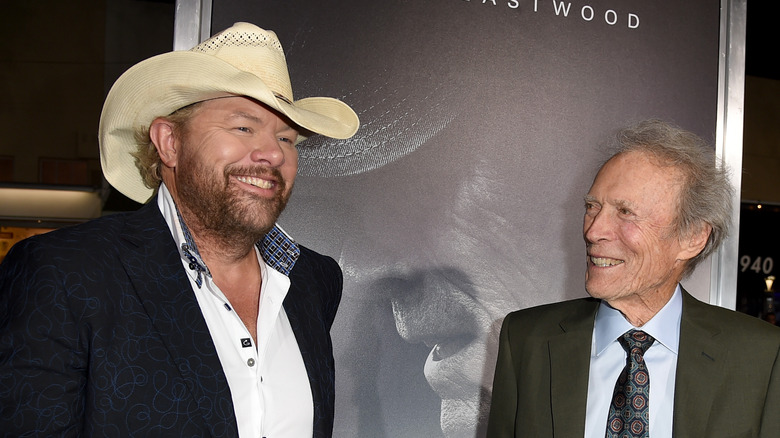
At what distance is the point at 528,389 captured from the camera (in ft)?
6.48

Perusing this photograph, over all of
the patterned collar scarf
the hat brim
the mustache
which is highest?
the hat brim

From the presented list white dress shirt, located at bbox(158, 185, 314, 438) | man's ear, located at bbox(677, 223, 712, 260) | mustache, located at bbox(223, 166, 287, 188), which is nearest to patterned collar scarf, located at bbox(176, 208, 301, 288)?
white dress shirt, located at bbox(158, 185, 314, 438)

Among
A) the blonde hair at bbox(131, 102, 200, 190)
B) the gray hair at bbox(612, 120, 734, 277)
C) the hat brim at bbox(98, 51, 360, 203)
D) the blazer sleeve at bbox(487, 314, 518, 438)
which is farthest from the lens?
the blazer sleeve at bbox(487, 314, 518, 438)

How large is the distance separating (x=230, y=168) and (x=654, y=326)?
113cm

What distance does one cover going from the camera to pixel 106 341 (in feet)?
4.91

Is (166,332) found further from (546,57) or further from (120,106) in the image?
(546,57)

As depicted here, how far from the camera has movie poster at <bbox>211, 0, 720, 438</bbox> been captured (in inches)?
94.3

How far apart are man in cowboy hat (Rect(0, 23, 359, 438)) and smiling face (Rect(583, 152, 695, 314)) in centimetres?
74

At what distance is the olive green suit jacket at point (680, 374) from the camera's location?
1741 mm

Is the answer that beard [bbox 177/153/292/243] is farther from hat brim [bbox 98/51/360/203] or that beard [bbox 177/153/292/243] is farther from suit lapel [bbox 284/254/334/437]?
suit lapel [bbox 284/254/334/437]

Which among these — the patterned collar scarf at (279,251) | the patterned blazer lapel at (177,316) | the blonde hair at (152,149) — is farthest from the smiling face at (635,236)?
the blonde hair at (152,149)

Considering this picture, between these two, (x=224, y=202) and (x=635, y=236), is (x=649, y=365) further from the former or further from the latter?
(x=224, y=202)

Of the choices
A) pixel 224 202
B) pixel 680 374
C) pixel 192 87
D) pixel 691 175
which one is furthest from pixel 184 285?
pixel 691 175

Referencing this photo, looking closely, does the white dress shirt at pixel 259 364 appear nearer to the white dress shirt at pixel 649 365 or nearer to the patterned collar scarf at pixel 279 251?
the patterned collar scarf at pixel 279 251
